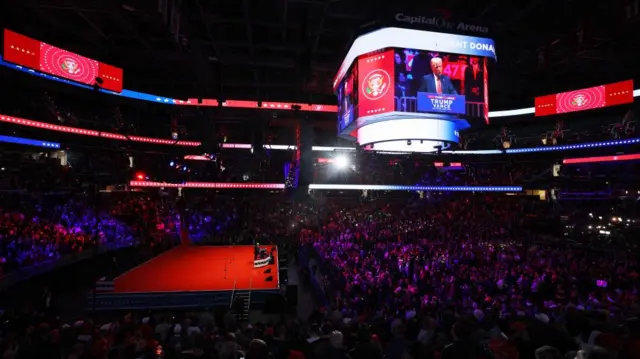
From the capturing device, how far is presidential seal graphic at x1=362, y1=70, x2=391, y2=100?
7.73 metres

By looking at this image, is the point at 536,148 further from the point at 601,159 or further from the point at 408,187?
the point at 408,187

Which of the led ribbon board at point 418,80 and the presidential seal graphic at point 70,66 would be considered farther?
the presidential seal graphic at point 70,66

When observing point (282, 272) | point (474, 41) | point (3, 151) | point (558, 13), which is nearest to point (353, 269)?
point (282, 272)

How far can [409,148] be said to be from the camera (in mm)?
9727

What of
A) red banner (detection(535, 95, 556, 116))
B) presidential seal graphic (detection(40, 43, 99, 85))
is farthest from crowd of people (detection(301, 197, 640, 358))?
presidential seal graphic (detection(40, 43, 99, 85))

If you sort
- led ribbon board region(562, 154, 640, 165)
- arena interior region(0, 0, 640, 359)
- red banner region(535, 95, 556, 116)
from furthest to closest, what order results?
led ribbon board region(562, 154, 640, 165)
red banner region(535, 95, 556, 116)
arena interior region(0, 0, 640, 359)

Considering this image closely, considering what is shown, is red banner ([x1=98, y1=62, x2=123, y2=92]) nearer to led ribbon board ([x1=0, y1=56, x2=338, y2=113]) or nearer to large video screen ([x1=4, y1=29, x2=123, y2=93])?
large video screen ([x1=4, y1=29, x2=123, y2=93])

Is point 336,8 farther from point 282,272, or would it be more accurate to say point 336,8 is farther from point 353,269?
point 282,272

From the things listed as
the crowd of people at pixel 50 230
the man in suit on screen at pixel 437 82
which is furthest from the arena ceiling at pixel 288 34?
the crowd of people at pixel 50 230

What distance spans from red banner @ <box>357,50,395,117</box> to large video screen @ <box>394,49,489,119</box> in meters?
0.13

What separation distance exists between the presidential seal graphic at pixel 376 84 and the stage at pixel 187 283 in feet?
26.1

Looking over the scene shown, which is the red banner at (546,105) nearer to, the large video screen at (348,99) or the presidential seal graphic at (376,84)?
the large video screen at (348,99)

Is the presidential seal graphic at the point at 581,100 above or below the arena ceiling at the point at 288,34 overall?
below

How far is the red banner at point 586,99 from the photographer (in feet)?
49.6
